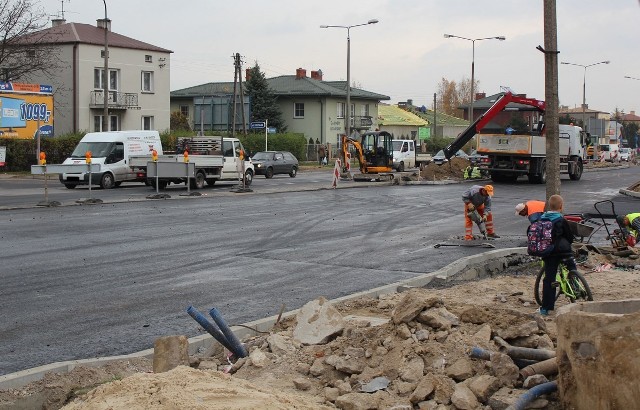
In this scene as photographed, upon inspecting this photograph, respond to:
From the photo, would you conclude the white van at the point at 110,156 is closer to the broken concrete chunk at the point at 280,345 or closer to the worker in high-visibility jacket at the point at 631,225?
the worker in high-visibility jacket at the point at 631,225

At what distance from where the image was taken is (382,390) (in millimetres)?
6633

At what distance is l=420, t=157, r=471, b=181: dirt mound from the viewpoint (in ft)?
147

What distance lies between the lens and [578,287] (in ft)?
33.0

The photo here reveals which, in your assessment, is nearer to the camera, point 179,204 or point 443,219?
point 443,219

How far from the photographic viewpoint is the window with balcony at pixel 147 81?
2489 inches

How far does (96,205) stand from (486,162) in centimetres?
2161

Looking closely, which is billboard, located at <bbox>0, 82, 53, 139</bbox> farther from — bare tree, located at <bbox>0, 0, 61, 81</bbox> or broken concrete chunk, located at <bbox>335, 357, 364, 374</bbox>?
broken concrete chunk, located at <bbox>335, 357, 364, 374</bbox>

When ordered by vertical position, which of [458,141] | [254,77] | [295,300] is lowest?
[295,300]

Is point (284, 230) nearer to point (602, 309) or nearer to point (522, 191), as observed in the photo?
point (602, 309)

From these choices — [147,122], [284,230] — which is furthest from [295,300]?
[147,122]

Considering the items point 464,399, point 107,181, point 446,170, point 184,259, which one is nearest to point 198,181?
point 107,181

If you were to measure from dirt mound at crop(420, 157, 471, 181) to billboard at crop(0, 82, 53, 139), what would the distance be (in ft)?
66.1

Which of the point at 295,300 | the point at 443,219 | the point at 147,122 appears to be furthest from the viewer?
the point at 147,122

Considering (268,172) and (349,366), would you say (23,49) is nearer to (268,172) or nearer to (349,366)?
(268,172)
